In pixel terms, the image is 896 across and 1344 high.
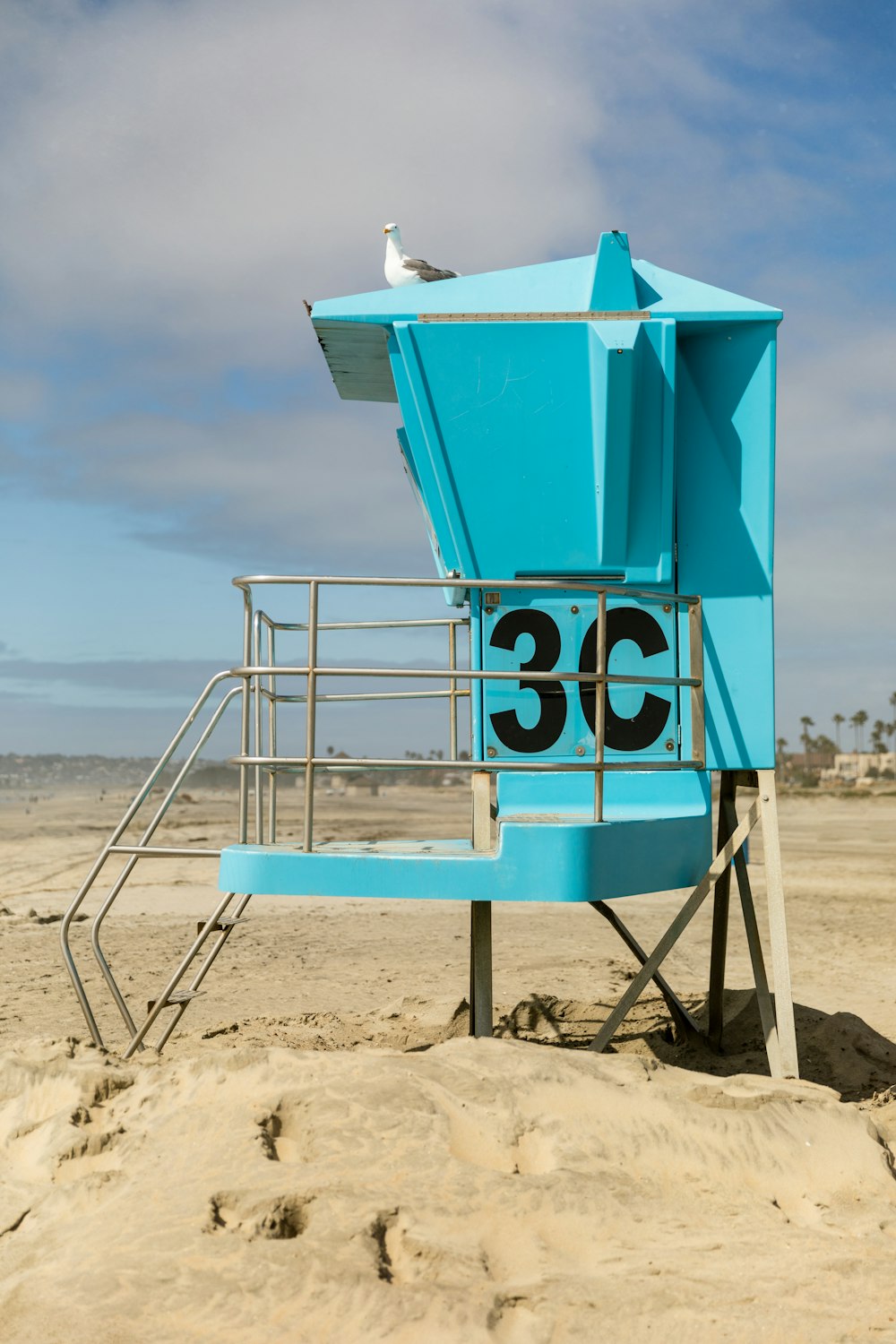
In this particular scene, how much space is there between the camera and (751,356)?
20.7 ft

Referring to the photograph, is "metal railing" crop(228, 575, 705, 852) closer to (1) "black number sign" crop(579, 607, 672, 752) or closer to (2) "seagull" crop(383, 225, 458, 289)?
(1) "black number sign" crop(579, 607, 672, 752)

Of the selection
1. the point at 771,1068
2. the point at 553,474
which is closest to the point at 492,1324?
the point at 771,1068

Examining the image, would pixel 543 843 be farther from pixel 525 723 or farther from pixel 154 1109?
pixel 154 1109

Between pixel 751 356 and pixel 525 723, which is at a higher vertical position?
pixel 751 356

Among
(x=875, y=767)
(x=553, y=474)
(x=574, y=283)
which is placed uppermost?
(x=574, y=283)

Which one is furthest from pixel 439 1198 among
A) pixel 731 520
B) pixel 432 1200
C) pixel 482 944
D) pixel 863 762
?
pixel 863 762

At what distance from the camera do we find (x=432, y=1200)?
378cm

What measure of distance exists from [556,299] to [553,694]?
2.20m

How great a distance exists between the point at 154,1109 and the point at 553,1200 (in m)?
1.69

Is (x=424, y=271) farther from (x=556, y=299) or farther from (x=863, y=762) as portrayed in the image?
(x=863, y=762)

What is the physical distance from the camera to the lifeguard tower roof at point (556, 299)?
6.18 m

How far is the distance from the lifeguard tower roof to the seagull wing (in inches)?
5.1

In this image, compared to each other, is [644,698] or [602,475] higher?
[602,475]

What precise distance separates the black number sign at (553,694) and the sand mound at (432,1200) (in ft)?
5.77
